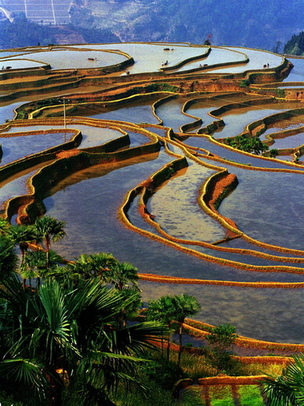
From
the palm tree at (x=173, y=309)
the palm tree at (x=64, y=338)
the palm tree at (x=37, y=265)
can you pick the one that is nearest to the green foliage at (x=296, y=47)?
the palm tree at (x=37, y=265)

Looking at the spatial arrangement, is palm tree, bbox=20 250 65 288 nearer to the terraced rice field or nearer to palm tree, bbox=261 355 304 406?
the terraced rice field

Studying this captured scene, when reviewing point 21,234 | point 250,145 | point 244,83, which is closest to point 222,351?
point 21,234

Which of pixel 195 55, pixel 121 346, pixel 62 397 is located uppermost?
pixel 121 346

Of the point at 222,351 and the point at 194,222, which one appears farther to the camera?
the point at 194,222

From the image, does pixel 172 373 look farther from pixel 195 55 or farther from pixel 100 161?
pixel 195 55

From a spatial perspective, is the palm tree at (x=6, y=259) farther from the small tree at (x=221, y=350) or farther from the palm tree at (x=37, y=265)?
the small tree at (x=221, y=350)

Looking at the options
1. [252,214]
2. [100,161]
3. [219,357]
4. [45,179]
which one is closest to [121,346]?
[219,357]

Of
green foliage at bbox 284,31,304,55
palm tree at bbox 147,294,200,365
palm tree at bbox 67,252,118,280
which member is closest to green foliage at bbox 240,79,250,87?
palm tree at bbox 67,252,118,280

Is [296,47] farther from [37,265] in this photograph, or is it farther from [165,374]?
[165,374]
